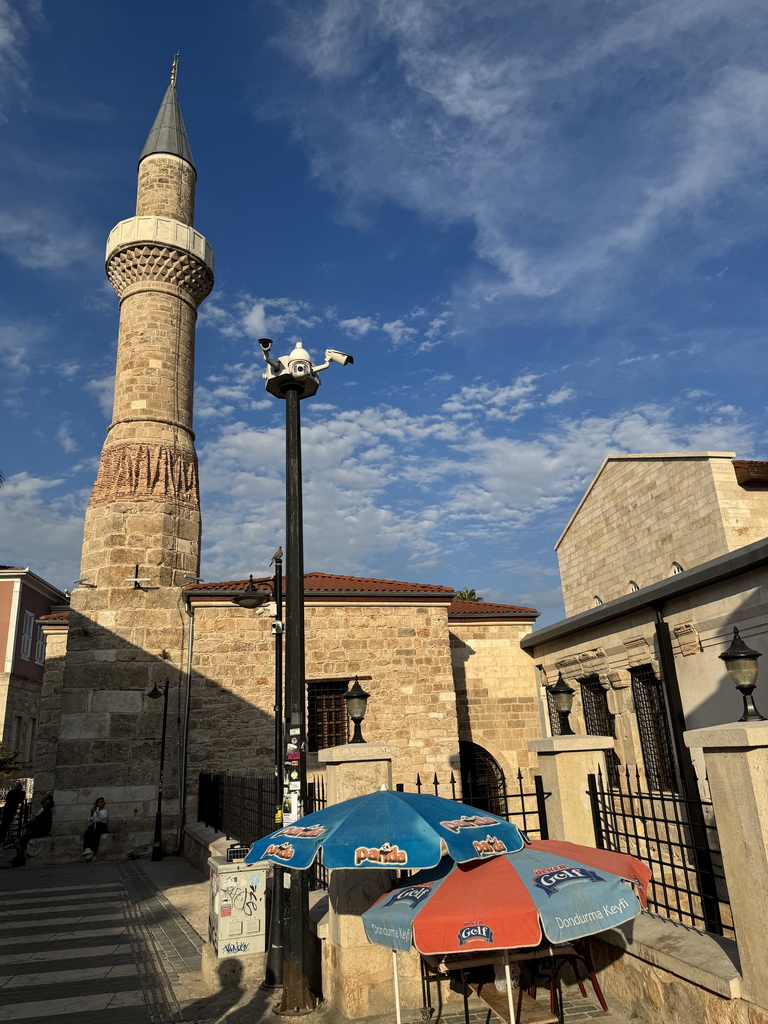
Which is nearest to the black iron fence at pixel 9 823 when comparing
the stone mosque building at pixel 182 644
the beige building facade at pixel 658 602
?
the stone mosque building at pixel 182 644

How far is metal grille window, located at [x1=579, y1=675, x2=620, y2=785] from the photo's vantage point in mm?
14719

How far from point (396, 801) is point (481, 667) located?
1538cm

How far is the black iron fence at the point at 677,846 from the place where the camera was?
16.4 ft

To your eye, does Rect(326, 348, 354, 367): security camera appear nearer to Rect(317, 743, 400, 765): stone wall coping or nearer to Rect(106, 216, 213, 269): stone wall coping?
Rect(317, 743, 400, 765): stone wall coping

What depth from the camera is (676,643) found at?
1212 cm

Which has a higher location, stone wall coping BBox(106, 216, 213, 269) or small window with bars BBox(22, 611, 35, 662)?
stone wall coping BBox(106, 216, 213, 269)

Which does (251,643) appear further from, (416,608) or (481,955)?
(481,955)

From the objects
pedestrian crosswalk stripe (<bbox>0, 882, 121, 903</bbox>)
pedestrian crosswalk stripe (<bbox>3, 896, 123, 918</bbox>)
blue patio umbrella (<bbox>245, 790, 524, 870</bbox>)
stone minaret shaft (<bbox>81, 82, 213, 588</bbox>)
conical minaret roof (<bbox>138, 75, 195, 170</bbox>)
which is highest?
conical minaret roof (<bbox>138, 75, 195, 170</bbox>)

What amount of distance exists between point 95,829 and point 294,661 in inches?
483

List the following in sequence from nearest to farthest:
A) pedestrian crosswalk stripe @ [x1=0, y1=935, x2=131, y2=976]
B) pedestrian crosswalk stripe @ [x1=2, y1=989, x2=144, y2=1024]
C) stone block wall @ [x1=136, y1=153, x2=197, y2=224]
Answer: pedestrian crosswalk stripe @ [x1=2, y1=989, x2=144, y2=1024]
pedestrian crosswalk stripe @ [x1=0, y1=935, x2=131, y2=976]
stone block wall @ [x1=136, y1=153, x2=197, y2=224]

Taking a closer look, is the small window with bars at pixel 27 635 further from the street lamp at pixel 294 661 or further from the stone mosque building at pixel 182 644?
the street lamp at pixel 294 661

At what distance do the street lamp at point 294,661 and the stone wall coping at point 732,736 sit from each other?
3320mm

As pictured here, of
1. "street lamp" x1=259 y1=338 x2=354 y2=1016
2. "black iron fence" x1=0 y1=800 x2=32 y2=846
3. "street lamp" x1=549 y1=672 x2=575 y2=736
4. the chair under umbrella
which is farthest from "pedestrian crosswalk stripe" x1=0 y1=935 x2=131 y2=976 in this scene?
"black iron fence" x1=0 y1=800 x2=32 y2=846

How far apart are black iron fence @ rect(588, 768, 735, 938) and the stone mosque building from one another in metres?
5.36
